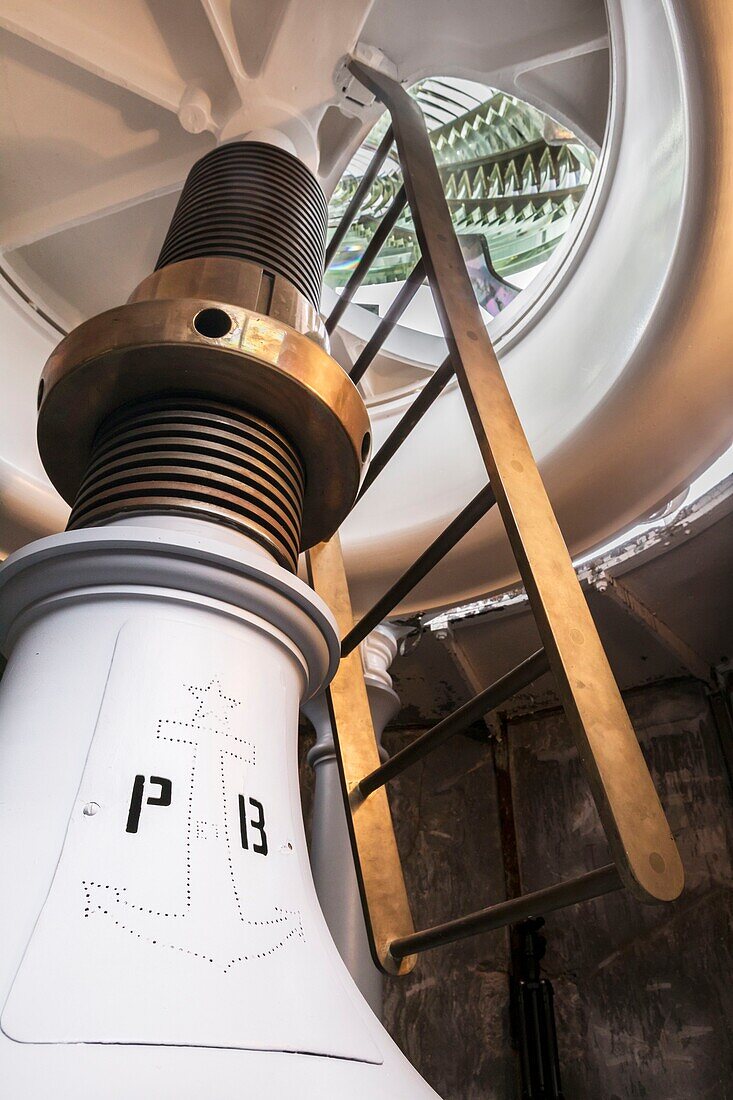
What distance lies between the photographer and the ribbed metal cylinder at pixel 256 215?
2057 mm

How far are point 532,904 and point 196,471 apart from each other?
879mm

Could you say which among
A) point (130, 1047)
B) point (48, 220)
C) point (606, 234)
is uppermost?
point (48, 220)

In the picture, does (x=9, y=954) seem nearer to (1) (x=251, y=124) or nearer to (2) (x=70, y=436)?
(2) (x=70, y=436)

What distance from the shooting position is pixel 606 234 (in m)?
3.18

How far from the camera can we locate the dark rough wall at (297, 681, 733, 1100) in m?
3.32

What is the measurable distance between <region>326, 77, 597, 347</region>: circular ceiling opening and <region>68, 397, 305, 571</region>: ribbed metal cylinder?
321 cm

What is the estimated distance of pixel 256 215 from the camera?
7.13 feet

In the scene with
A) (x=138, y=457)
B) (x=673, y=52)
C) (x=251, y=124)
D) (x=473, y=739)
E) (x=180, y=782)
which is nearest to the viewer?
(x=180, y=782)

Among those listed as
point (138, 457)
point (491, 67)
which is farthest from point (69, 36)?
point (138, 457)

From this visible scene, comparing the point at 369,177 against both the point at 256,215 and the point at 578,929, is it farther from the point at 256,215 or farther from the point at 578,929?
the point at 578,929

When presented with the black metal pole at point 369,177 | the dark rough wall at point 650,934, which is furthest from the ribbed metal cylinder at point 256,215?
the dark rough wall at point 650,934

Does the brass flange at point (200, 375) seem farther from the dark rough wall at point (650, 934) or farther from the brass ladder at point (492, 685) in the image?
the dark rough wall at point (650, 934)

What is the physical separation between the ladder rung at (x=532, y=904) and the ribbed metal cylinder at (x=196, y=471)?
68 cm

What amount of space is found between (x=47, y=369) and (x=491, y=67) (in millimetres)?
2241
